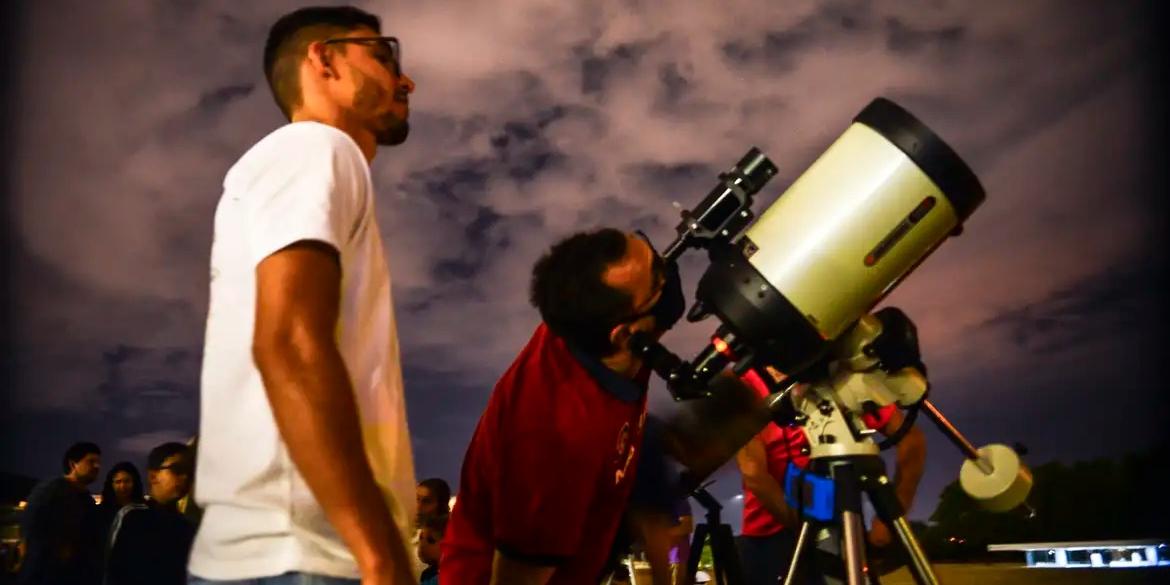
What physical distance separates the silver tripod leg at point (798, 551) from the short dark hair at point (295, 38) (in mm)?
1142

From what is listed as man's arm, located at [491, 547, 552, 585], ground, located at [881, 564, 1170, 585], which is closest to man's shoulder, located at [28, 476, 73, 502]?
man's arm, located at [491, 547, 552, 585]

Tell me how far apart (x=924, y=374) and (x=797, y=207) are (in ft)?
1.40

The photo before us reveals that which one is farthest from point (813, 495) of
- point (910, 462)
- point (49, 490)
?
point (49, 490)

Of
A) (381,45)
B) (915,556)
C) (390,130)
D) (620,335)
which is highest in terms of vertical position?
(381,45)

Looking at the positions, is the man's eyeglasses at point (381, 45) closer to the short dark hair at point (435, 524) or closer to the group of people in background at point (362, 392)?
the group of people in background at point (362, 392)

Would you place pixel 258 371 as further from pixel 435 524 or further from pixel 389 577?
pixel 435 524

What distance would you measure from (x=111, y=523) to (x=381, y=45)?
2.94 m

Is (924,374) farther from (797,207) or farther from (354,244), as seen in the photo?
(354,244)

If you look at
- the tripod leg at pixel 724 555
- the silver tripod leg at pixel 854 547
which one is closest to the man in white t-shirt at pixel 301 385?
the silver tripod leg at pixel 854 547

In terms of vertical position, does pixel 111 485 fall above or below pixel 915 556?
above

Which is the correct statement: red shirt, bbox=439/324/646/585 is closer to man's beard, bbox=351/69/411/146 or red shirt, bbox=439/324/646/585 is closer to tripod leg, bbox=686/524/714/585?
tripod leg, bbox=686/524/714/585

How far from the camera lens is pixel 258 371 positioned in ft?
2.71

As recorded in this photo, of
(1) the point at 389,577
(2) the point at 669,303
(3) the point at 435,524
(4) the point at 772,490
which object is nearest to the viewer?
(1) the point at 389,577

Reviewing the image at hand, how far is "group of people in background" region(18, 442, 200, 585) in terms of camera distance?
282cm
